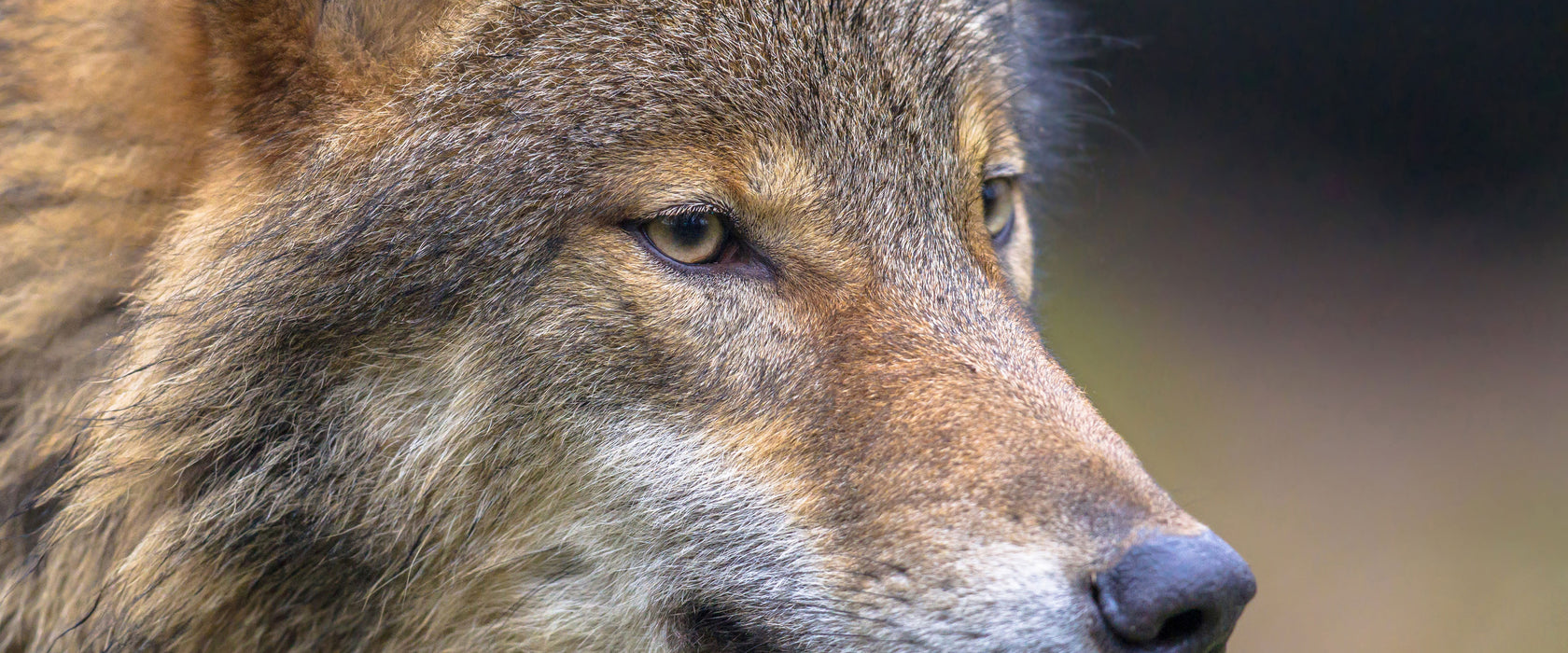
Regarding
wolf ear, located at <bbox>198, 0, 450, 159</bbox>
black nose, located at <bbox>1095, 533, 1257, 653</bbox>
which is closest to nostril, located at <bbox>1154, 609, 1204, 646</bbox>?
black nose, located at <bbox>1095, 533, 1257, 653</bbox>

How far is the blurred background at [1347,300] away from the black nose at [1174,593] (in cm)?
395

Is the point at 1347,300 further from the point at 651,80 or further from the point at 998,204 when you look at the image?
the point at 651,80

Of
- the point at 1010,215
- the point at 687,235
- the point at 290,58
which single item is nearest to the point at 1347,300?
the point at 1010,215

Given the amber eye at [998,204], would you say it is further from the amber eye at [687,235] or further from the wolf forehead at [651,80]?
the amber eye at [687,235]

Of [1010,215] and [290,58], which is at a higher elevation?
[290,58]

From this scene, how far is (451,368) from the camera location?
2.19 metres

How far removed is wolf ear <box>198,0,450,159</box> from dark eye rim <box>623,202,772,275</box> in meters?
0.52

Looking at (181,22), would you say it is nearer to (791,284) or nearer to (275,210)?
(275,210)

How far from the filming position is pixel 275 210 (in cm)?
215

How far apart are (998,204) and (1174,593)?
129 cm

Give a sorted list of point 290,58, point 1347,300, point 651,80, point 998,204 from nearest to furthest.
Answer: point 290,58 → point 651,80 → point 998,204 → point 1347,300

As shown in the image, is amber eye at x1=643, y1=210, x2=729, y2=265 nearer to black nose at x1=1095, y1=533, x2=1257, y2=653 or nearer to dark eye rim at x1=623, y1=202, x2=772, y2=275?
dark eye rim at x1=623, y1=202, x2=772, y2=275

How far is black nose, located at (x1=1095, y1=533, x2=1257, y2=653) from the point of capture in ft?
6.22

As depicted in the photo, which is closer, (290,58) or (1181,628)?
(1181,628)
